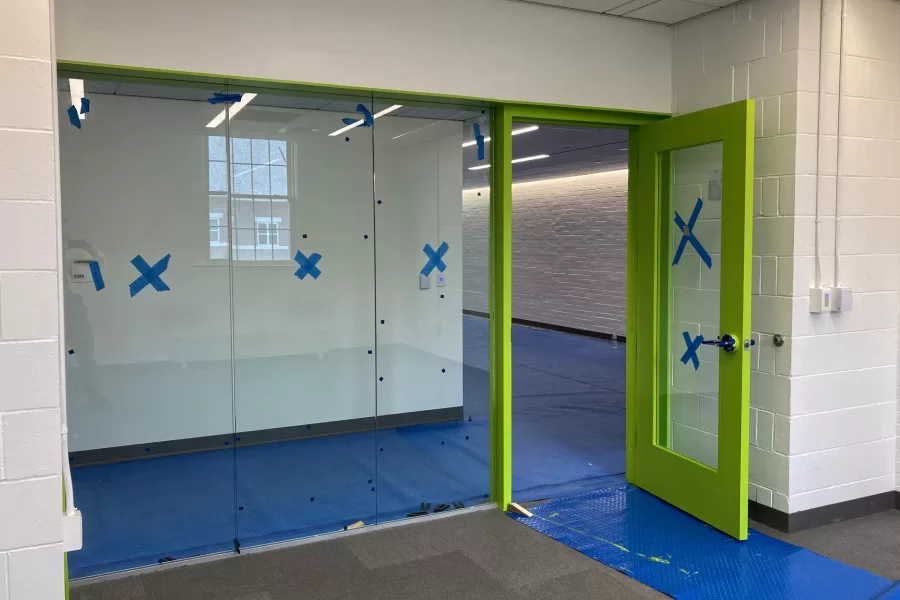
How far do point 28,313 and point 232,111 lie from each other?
1677mm

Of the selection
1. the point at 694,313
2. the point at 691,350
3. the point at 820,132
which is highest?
the point at 820,132

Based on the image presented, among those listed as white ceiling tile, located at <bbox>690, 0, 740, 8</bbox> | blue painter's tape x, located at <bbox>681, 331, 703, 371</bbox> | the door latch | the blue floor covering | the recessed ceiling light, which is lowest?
the blue floor covering

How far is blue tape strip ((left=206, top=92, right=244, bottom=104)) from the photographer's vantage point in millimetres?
3229

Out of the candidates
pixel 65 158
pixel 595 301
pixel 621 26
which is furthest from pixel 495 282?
pixel 595 301

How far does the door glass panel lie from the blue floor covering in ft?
2.38

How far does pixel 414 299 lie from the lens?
379 cm

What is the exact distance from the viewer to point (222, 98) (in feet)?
10.6

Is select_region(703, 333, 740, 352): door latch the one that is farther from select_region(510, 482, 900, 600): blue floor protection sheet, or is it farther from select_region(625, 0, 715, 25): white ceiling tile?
select_region(625, 0, 715, 25): white ceiling tile

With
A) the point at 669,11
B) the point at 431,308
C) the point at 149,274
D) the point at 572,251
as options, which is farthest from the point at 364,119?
the point at 572,251

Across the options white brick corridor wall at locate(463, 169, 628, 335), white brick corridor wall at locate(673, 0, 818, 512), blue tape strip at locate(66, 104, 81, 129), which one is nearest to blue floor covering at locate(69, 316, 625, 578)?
white brick corridor wall at locate(673, 0, 818, 512)

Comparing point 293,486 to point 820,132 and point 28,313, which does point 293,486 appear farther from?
point 820,132

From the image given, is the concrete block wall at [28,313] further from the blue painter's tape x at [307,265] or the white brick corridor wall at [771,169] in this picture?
the white brick corridor wall at [771,169]

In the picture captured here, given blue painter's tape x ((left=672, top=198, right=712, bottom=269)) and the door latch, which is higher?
blue painter's tape x ((left=672, top=198, right=712, bottom=269))

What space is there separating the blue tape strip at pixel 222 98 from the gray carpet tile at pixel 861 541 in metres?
3.18
